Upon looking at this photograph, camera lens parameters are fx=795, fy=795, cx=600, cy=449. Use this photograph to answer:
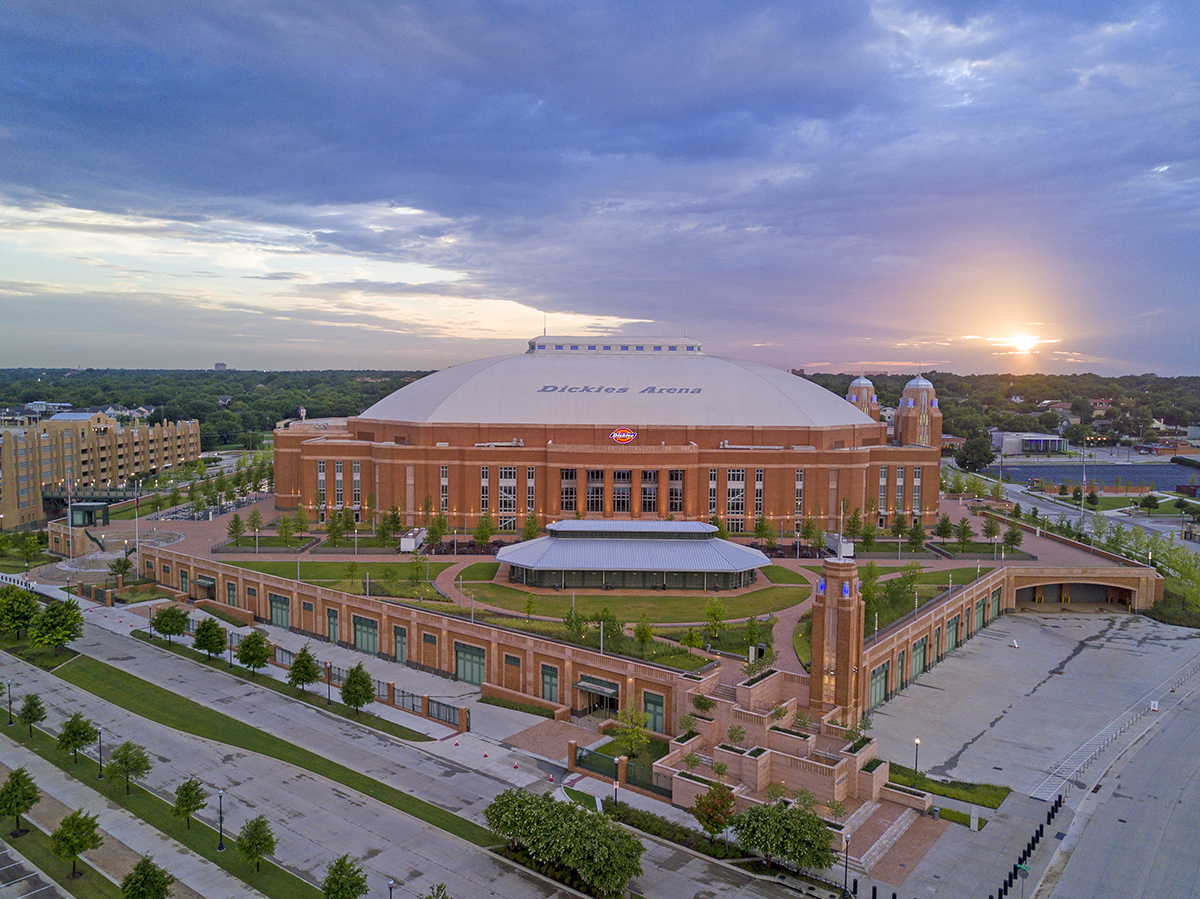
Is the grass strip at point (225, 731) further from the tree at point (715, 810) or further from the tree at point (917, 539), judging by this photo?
the tree at point (917, 539)

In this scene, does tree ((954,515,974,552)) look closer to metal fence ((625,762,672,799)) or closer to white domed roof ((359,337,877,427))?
white domed roof ((359,337,877,427))

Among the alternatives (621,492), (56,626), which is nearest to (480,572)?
(621,492)

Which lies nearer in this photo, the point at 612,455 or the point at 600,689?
the point at 600,689

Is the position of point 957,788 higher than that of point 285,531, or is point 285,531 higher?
point 285,531

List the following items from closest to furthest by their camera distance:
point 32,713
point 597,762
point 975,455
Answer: point 597,762, point 32,713, point 975,455

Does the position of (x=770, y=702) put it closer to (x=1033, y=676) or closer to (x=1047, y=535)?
(x=1033, y=676)

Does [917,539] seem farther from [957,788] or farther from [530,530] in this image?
[957,788]
